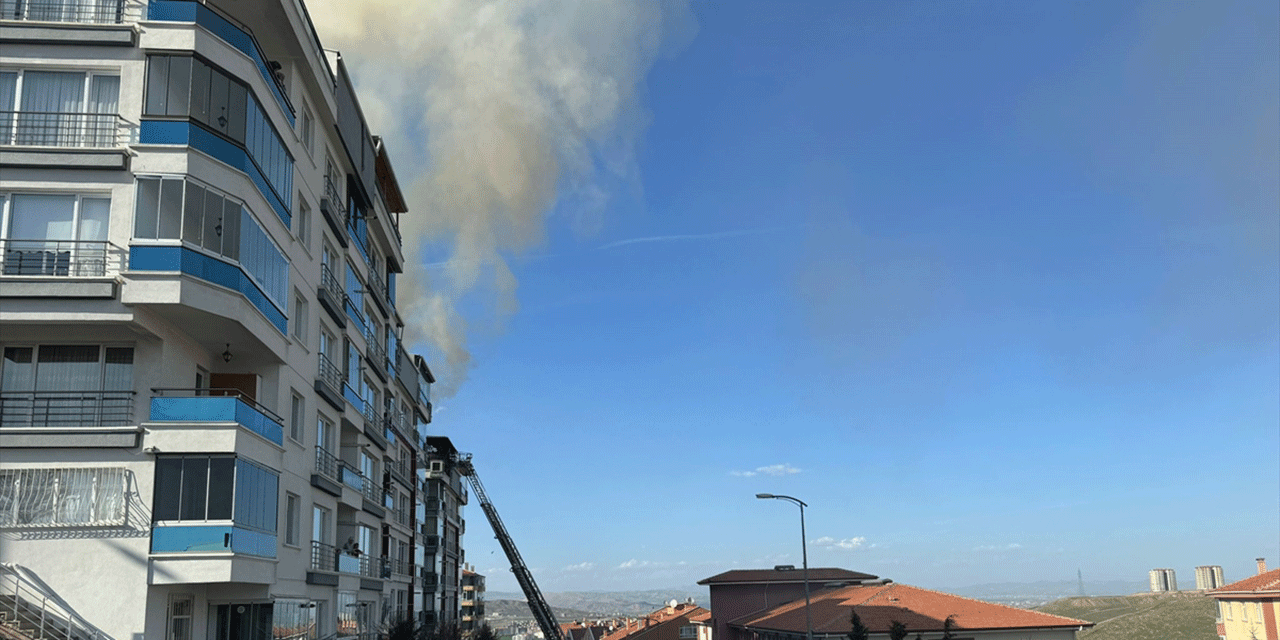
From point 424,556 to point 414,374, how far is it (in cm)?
1898

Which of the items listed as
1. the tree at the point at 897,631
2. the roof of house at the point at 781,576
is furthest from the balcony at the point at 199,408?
the roof of house at the point at 781,576

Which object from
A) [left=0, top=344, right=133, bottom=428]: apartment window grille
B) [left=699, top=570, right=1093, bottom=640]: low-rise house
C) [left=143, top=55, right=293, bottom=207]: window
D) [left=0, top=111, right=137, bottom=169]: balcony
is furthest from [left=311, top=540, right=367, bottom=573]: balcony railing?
[left=699, top=570, right=1093, bottom=640]: low-rise house

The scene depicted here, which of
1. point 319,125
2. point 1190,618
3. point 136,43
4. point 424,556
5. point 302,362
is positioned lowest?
point 1190,618

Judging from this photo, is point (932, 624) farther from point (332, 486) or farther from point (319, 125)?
point (319, 125)

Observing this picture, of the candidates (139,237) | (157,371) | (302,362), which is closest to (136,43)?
(139,237)

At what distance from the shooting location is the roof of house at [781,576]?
7931 centimetres

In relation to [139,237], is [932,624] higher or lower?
lower

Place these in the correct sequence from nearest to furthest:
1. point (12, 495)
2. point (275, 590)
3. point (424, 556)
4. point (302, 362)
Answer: point (12, 495)
point (275, 590)
point (302, 362)
point (424, 556)

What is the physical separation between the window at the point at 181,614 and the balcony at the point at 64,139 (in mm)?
10492

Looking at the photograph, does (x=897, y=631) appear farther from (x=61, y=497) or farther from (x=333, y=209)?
(x=61, y=497)

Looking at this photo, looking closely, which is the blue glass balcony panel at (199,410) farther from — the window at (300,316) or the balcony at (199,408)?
the window at (300,316)

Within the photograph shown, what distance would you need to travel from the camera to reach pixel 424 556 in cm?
7494

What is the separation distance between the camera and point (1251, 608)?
70.3 metres

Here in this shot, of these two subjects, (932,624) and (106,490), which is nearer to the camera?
(106,490)
